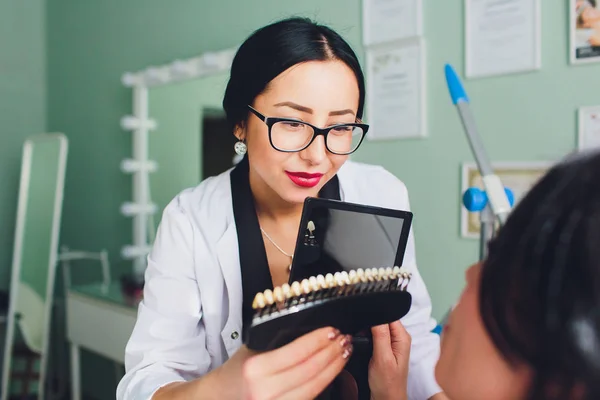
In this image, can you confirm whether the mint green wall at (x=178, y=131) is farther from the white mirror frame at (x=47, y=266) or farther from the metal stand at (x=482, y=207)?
the metal stand at (x=482, y=207)

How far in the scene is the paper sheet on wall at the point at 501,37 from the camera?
109 centimetres

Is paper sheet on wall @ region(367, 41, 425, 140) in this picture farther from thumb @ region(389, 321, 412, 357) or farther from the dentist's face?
thumb @ region(389, 321, 412, 357)

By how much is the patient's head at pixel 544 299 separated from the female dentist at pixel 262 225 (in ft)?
0.54

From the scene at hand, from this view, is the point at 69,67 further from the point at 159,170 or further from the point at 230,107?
the point at 230,107

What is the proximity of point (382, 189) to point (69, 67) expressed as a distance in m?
2.11

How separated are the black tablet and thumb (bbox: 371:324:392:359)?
76 millimetres

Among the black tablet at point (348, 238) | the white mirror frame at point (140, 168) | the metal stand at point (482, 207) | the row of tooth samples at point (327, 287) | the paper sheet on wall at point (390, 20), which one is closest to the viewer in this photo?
the row of tooth samples at point (327, 287)

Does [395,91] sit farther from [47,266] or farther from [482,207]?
[47,266]

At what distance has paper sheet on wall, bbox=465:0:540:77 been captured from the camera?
42.9 inches

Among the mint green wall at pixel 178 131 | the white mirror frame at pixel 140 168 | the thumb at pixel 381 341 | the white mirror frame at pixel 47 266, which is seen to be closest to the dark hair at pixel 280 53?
the thumb at pixel 381 341

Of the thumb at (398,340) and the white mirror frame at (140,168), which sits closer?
the thumb at (398,340)

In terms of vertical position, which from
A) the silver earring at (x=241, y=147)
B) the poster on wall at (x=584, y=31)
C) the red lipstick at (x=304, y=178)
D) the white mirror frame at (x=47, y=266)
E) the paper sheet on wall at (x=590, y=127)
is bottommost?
the white mirror frame at (x=47, y=266)

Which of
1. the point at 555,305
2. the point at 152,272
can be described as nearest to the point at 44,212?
the point at 152,272

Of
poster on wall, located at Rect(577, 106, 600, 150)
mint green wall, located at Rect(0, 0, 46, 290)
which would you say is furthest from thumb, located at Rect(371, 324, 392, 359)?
mint green wall, located at Rect(0, 0, 46, 290)
